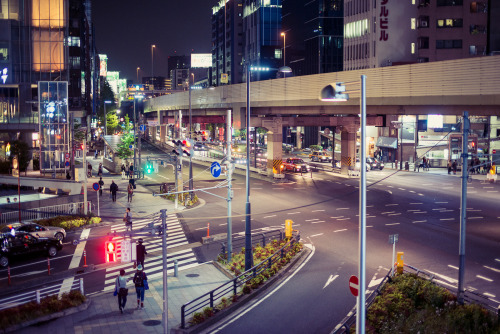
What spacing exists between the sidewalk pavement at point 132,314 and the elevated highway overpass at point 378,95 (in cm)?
1682

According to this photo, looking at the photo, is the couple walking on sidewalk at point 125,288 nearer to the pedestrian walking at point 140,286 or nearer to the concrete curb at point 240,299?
the pedestrian walking at point 140,286

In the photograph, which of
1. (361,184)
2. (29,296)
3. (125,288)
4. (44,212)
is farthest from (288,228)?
(44,212)

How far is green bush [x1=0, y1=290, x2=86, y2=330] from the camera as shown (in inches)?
723

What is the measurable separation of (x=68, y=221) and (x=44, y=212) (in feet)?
10.1

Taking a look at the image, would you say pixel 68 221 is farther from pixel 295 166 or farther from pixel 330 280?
pixel 295 166

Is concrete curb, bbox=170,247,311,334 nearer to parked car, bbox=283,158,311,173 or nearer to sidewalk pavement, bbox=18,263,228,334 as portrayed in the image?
sidewalk pavement, bbox=18,263,228,334

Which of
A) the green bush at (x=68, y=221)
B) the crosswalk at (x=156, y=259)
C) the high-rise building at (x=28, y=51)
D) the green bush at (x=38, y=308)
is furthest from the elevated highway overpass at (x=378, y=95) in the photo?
the high-rise building at (x=28, y=51)

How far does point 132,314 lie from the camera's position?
19.5 meters

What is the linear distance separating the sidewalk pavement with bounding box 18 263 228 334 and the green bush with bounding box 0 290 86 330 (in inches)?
16.4

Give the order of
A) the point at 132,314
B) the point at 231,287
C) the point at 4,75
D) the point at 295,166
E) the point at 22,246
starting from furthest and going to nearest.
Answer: the point at 4,75 → the point at 295,166 → the point at 22,246 → the point at 231,287 → the point at 132,314

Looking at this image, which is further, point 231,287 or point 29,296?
point 231,287

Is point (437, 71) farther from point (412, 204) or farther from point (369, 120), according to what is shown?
point (369, 120)

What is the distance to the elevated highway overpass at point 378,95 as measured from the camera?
2781 cm

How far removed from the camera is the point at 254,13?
164 metres
